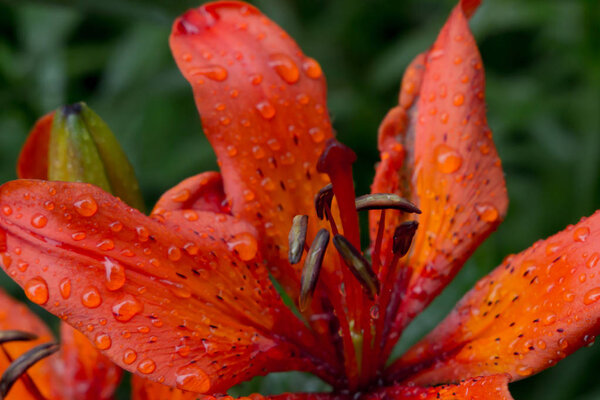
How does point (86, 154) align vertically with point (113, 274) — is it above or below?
above

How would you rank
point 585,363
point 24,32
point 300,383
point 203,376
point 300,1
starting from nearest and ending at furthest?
point 203,376 < point 300,383 < point 585,363 < point 24,32 < point 300,1

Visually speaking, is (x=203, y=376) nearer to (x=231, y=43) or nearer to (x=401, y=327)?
(x=401, y=327)

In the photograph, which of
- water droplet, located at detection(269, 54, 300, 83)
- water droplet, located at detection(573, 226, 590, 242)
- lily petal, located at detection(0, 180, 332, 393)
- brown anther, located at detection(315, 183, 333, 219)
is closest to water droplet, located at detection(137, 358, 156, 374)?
lily petal, located at detection(0, 180, 332, 393)

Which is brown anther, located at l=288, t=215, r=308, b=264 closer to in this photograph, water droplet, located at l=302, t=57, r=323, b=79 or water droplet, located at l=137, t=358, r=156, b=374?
water droplet, located at l=137, t=358, r=156, b=374

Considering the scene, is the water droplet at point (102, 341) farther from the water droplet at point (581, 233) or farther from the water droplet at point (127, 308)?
the water droplet at point (581, 233)

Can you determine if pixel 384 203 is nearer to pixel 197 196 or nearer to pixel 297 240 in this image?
pixel 297 240

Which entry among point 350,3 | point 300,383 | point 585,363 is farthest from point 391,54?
point 300,383

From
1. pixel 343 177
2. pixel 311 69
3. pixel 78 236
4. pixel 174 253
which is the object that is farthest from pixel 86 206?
pixel 311 69
